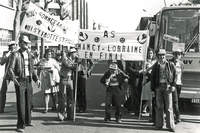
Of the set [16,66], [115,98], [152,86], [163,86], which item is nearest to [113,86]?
[115,98]

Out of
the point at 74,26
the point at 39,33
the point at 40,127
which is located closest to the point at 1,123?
the point at 40,127

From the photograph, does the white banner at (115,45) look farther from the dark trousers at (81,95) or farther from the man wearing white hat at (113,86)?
the dark trousers at (81,95)

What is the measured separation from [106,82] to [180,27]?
397 cm

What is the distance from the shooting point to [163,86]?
971 cm

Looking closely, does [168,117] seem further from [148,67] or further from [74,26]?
[74,26]

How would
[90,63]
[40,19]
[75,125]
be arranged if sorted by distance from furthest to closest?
[90,63] < [40,19] < [75,125]

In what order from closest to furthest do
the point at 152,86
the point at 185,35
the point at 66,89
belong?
1. the point at 152,86
2. the point at 66,89
3. the point at 185,35

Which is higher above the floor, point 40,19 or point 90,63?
point 40,19

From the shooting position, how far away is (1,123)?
10.1 meters

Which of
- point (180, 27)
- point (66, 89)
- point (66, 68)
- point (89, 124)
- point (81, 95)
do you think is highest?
point (180, 27)

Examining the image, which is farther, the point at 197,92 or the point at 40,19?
the point at 197,92

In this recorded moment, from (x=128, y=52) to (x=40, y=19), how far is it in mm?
2530

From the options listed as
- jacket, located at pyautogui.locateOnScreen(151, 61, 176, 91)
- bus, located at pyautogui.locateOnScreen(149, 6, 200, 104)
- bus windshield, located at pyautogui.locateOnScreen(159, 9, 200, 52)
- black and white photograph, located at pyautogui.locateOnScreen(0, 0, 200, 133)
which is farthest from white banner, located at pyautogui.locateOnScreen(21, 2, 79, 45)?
bus windshield, located at pyautogui.locateOnScreen(159, 9, 200, 52)

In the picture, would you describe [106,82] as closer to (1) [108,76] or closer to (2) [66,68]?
(1) [108,76]
